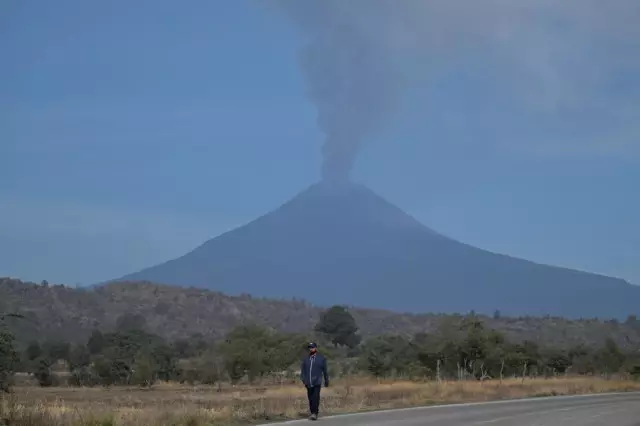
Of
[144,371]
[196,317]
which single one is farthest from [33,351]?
[196,317]

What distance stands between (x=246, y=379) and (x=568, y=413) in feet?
93.5

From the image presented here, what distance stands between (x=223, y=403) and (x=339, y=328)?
168 feet

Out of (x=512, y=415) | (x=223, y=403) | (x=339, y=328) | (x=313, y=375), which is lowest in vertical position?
(x=512, y=415)

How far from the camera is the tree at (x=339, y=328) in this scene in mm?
76875

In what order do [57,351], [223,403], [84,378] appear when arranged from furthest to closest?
[57,351] < [84,378] < [223,403]

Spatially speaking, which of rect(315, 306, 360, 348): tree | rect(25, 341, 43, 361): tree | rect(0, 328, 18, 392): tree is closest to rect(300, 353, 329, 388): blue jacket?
rect(0, 328, 18, 392): tree

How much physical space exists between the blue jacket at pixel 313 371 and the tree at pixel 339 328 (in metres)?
55.2

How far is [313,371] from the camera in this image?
2102cm

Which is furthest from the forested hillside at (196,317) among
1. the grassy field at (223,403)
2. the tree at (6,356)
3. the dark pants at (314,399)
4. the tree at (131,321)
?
the tree at (6,356)

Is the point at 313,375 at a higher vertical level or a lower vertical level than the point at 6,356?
lower

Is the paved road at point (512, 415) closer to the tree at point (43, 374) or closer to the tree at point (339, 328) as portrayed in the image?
the tree at point (43, 374)

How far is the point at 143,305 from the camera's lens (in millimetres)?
86750

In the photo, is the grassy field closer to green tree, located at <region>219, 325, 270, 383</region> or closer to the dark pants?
the dark pants

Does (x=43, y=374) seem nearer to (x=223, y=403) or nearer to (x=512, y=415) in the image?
(x=223, y=403)
